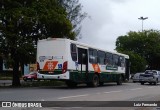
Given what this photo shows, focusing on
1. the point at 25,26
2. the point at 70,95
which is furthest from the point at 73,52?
the point at 70,95

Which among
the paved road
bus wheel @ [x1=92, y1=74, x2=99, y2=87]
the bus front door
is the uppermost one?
the bus front door

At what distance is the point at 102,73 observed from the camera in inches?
1401

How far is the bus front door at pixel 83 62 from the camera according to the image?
3119 cm

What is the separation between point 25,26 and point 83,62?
17.0ft

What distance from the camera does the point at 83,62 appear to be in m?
31.8

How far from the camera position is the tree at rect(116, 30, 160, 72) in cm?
7844

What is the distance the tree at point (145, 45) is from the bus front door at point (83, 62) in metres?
45.8

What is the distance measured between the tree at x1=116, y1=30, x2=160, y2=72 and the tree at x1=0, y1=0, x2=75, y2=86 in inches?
1743

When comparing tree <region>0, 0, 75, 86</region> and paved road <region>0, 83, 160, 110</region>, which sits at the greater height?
tree <region>0, 0, 75, 86</region>

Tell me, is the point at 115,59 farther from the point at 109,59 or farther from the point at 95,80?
the point at 95,80

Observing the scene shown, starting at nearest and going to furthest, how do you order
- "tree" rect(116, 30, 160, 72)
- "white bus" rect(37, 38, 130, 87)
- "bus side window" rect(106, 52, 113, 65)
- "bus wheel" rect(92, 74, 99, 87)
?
"white bus" rect(37, 38, 130, 87) < "bus wheel" rect(92, 74, 99, 87) < "bus side window" rect(106, 52, 113, 65) < "tree" rect(116, 30, 160, 72)

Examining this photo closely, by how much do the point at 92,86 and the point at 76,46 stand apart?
4536 millimetres

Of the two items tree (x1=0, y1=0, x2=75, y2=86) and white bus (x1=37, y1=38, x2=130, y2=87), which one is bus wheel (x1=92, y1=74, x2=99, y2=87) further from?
Result: tree (x1=0, y1=0, x2=75, y2=86)

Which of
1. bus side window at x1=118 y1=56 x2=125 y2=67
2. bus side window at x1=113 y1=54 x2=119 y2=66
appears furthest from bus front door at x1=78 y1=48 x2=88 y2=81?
bus side window at x1=118 y1=56 x2=125 y2=67
